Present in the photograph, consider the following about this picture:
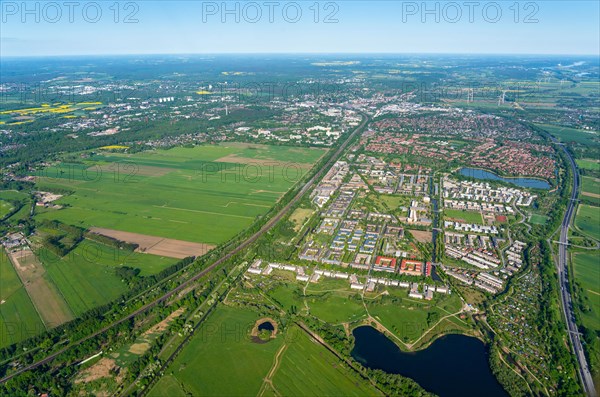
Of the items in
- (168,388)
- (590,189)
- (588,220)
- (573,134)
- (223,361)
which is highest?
(573,134)

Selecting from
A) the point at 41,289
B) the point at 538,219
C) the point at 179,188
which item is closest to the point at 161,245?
the point at 41,289

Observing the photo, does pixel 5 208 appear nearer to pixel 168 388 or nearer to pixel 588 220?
pixel 168 388

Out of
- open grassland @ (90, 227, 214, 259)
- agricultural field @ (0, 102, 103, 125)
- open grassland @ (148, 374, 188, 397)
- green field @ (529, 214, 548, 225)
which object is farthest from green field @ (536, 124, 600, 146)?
agricultural field @ (0, 102, 103, 125)

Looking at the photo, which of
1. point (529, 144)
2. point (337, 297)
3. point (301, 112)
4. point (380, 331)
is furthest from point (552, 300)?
point (301, 112)

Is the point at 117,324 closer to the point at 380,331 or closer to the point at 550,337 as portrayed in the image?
the point at 380,331

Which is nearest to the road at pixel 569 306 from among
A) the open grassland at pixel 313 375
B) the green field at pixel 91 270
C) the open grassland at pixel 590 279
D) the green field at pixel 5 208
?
the open grassland at pixel 590 279

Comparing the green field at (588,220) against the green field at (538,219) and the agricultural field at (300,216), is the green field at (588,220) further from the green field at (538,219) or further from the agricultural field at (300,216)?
the agricultural field at (300,216)
